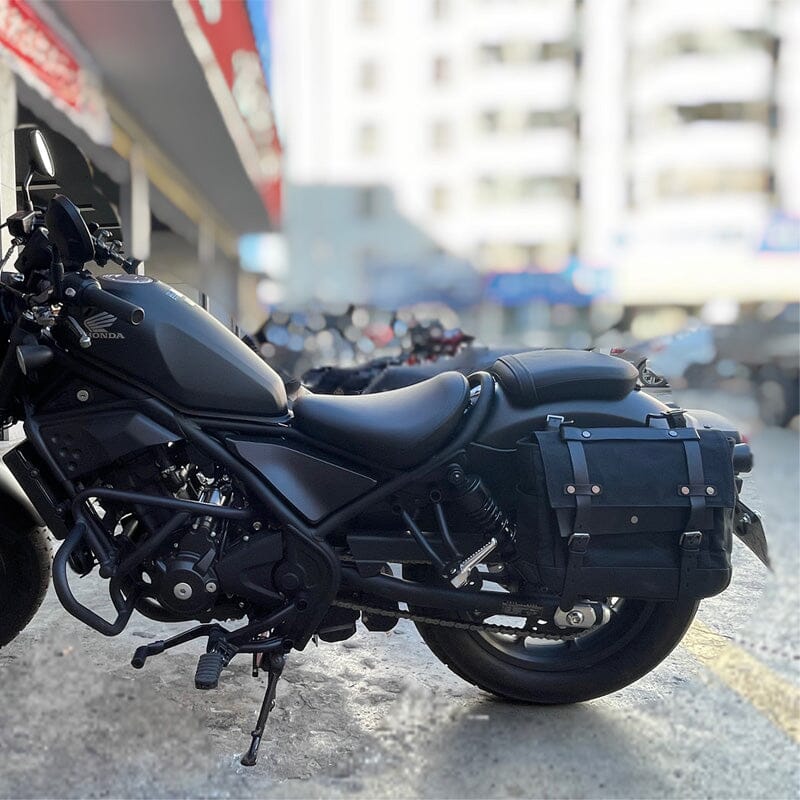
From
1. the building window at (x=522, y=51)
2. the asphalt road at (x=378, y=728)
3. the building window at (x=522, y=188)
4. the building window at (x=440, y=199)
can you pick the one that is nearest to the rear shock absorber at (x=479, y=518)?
the asphalt road at (x=378, y=728)

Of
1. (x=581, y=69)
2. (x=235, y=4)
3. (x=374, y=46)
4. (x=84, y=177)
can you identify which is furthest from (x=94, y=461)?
(x=374, y=46)

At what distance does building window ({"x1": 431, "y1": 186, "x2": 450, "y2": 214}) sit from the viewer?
4703 cm

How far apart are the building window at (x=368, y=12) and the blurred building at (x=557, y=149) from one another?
0.13 m

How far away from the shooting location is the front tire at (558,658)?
98.7 inches

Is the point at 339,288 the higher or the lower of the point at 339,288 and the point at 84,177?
the lower

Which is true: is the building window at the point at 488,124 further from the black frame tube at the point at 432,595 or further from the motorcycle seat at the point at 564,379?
the black frame tube at the point at 432,595

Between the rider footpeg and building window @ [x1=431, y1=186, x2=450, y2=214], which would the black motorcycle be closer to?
the rider footpeg

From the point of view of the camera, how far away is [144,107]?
9.84 metres

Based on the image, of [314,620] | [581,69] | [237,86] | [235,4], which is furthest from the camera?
[581,69]

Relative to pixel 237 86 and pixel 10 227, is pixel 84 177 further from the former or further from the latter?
pixel 237 86

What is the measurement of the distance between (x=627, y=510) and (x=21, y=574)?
6.10ft

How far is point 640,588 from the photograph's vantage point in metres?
2.24

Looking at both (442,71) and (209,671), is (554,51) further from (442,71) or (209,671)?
(209,671)

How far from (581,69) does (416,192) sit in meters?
11.2
